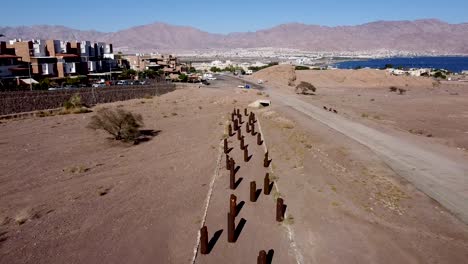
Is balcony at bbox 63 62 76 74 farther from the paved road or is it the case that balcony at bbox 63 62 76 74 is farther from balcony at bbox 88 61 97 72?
the paved road

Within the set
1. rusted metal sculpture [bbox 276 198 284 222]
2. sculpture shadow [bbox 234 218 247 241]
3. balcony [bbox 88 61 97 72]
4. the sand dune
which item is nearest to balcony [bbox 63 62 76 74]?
balcony [bbox 88 61 97 72]

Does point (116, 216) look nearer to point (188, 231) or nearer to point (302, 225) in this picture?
point (188, 231)

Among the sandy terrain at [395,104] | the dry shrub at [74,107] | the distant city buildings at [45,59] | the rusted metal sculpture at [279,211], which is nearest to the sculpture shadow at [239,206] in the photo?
the rusted metal sculpture at [279,211]

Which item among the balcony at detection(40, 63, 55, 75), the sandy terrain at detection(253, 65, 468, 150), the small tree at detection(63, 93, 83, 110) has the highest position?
the balcony at detection(40, 63, 55, 75)

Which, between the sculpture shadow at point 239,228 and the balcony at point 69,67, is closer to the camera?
the sculpture shadow at point 239,228

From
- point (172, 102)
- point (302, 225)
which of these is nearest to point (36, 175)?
point (302, 225)

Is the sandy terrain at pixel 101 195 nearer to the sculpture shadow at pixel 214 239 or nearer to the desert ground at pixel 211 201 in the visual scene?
the desert ground at pixel 211 201
